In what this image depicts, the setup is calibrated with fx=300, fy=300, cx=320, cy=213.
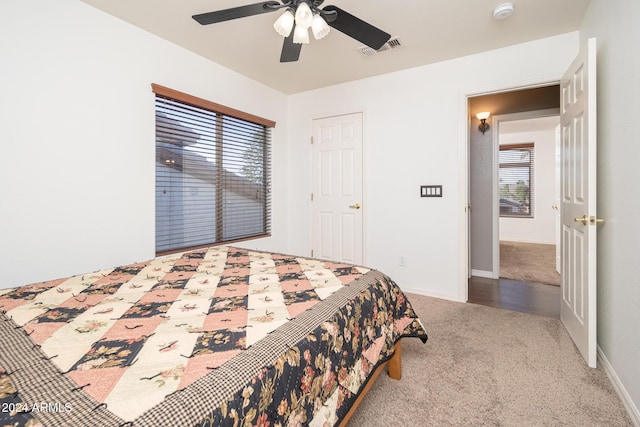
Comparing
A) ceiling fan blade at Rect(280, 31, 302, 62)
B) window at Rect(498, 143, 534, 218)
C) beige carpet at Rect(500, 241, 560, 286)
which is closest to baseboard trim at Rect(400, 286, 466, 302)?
beige carpet at Rect(500, 241, 560, 286)

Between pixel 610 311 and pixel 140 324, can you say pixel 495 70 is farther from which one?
pixel 140 324

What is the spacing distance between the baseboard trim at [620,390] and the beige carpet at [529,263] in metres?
2.09

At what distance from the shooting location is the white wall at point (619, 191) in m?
1.52

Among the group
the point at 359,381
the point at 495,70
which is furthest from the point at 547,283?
the point at 359,381

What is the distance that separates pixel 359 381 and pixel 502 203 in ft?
23.7

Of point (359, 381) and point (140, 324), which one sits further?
point (359, 381)

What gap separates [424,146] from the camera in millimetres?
3301

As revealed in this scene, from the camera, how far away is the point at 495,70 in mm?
2916

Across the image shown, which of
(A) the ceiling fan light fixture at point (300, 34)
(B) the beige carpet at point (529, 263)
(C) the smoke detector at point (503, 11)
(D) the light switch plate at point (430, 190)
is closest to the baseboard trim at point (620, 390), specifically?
(D) the light switch plate at point (430, 190)

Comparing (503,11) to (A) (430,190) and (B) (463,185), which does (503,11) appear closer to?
(B) (463,185)

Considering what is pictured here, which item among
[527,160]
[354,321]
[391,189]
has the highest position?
[527,160]

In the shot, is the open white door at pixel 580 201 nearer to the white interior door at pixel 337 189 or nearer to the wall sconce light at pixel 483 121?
the wall sconce light at pixel 483 121

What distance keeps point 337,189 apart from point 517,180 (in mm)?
5391

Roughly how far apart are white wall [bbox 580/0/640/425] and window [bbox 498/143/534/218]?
5.56 metres
